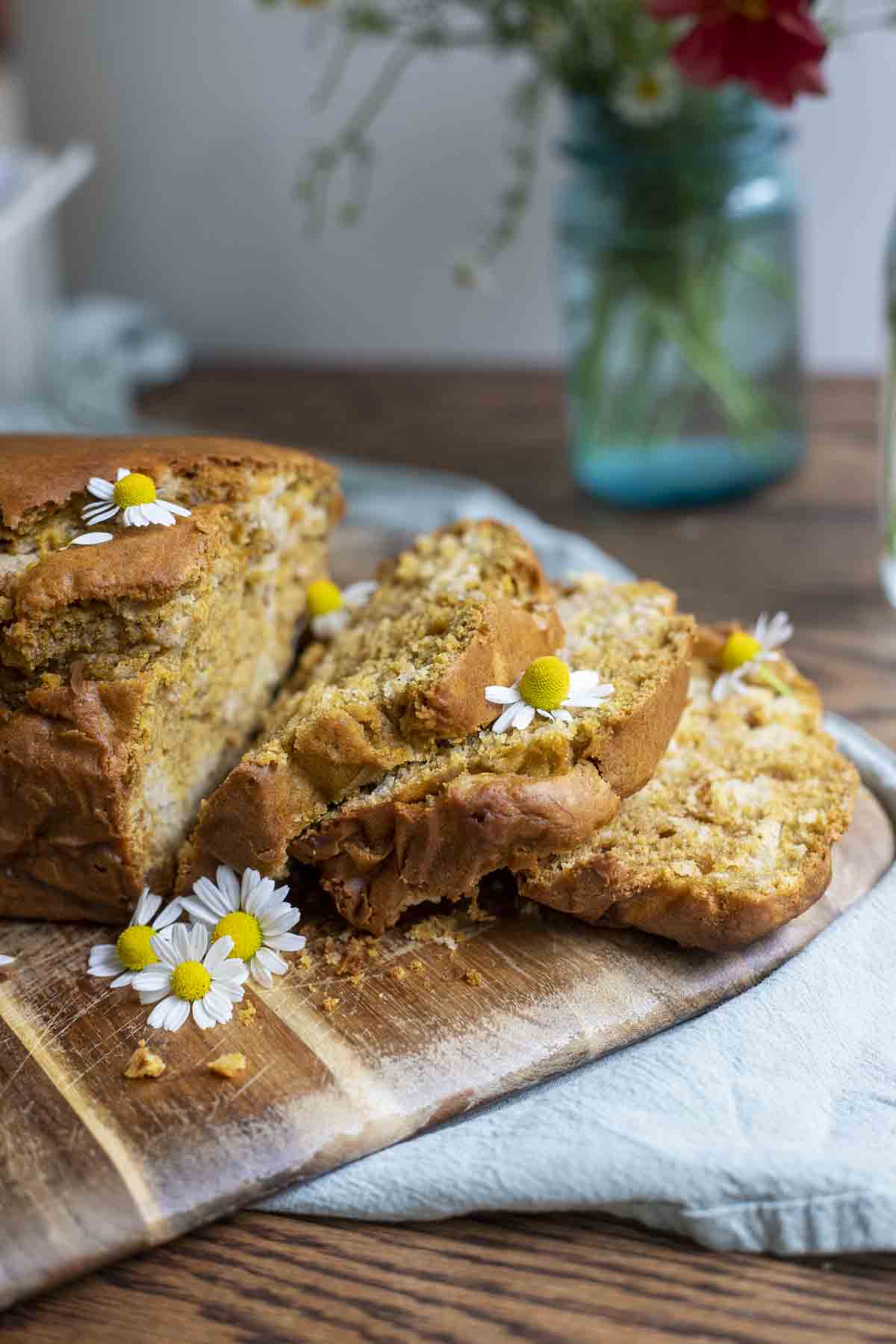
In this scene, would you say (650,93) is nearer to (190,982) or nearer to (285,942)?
(285,942)

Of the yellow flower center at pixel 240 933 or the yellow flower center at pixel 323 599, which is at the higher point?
the yellow flower center at pixel 323 599

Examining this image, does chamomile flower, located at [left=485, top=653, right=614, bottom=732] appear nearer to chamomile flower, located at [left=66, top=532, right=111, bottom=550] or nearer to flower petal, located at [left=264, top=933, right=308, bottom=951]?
flower petal, located at [left=264, top=933, right=308, bottom=951]

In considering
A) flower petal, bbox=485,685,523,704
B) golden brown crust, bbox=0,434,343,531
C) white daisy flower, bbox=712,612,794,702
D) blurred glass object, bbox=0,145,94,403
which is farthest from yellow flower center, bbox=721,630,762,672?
blurred glass object, bbox=0,145,94,403

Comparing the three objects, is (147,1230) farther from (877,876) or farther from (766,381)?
(766,381)

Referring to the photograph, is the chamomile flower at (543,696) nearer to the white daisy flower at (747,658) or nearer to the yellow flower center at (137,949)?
the white daisy flower at (747,658)

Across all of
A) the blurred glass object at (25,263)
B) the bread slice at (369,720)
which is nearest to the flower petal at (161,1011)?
the bread slice at (369,720)

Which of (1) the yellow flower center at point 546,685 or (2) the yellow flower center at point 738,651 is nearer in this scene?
(1) the yellow flower center at point 546,685

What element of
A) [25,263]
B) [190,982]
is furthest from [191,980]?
[25,263]
